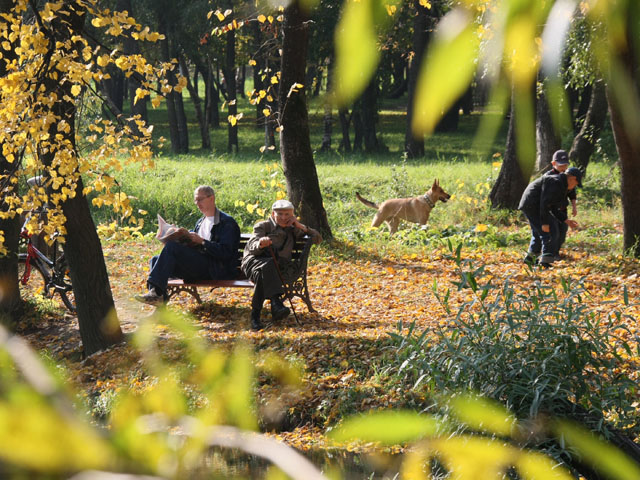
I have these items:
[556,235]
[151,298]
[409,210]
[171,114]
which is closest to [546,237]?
[556,235]

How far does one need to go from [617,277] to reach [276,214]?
4.15m

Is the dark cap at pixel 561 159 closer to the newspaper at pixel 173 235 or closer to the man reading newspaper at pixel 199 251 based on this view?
the man reading newspaper at pixel 199 251

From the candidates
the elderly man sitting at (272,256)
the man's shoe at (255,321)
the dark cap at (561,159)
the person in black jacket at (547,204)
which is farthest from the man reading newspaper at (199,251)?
the dark cap at (561,159)

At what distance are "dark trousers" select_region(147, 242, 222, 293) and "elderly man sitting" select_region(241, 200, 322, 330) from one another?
0.48 m

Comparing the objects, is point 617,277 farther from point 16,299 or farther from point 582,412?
point 16,299

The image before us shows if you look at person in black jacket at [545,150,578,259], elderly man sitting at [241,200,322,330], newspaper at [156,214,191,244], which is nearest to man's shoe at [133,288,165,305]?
newspaper at [156,214,191,244]

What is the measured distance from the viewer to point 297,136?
1188 cm

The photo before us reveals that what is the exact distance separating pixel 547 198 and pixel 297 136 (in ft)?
11.9

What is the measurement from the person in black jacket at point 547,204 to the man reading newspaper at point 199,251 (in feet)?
12.9

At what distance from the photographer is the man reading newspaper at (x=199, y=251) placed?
8.53 m

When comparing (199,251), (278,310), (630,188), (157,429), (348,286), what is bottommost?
(348,286)

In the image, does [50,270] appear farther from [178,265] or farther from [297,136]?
[297,136]

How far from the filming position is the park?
0.58 m

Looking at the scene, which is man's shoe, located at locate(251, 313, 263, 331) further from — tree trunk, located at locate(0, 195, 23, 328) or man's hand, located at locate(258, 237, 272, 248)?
tree trunk, located at locate(0, 195, 23, 328)
